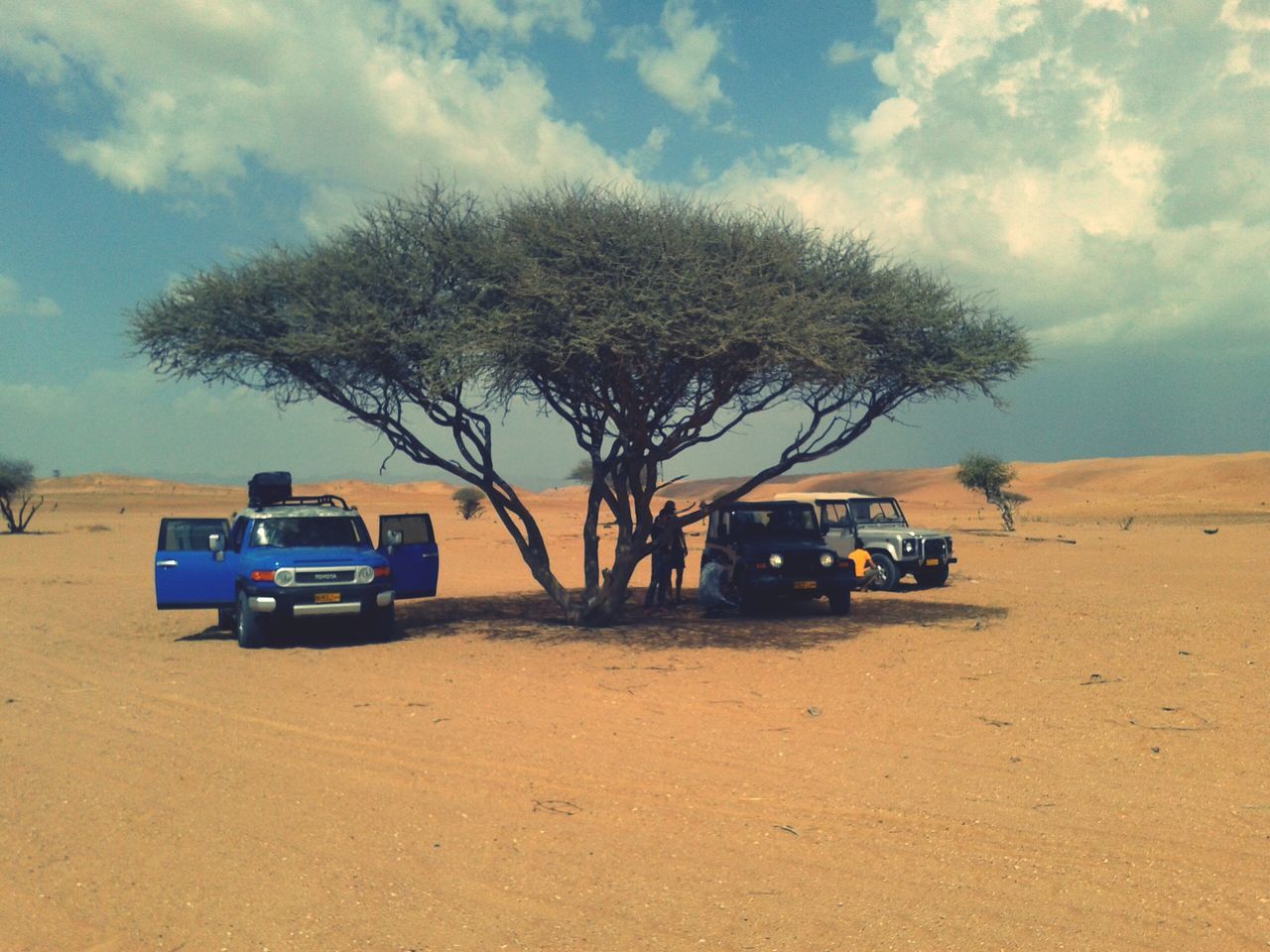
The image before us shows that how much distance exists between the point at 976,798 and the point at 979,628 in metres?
8.45

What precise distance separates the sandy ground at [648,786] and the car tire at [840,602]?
1.00 m

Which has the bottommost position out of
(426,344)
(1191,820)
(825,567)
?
(1191,820)

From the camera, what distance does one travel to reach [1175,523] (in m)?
45.9

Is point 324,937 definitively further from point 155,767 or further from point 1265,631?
point 1265,631

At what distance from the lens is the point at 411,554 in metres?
15.9

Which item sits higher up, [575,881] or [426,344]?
[426,344]

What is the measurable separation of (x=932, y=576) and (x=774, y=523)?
571 centimetres

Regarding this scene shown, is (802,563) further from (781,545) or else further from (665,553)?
(665,553)

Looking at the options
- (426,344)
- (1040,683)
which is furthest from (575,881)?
(426,344)

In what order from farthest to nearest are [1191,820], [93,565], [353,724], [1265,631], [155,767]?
1. [93,565]
2. [1265,631]
3. [353,724]
4. [155,767]
5. [1191,820]

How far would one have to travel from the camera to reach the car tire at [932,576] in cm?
2064

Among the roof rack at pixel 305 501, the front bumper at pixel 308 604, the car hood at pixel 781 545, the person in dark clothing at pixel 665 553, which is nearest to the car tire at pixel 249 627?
the front bumper at pixel 308 604

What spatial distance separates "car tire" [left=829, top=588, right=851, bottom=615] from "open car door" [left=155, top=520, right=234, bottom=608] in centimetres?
948

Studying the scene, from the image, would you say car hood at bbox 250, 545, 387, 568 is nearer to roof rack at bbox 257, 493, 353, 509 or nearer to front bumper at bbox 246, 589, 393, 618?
front bumper at bbox 246, 589, 393, 618
